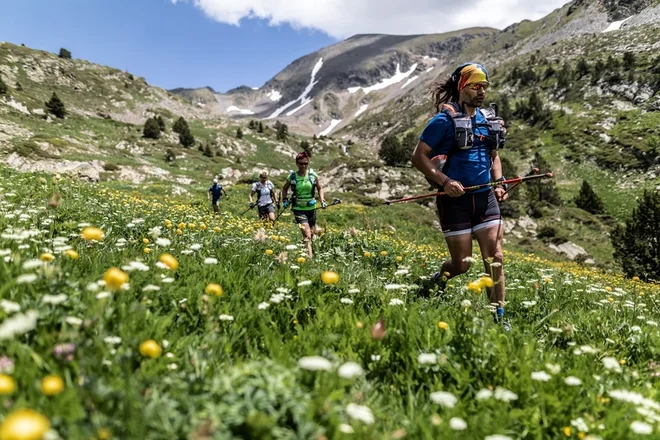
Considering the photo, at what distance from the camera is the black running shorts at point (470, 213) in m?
5.14

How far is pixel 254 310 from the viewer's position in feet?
11.4

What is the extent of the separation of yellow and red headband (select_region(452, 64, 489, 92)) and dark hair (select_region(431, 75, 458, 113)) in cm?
15

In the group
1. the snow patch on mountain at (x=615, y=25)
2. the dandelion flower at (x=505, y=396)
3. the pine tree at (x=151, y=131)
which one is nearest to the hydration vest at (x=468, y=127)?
the dandelion flower at (x=505, y=396)

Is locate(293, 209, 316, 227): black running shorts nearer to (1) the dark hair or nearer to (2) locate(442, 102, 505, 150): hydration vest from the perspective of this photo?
(1) the dark hair

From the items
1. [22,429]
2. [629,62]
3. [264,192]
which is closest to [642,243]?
[264,192]

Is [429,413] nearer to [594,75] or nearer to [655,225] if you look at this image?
[655,225]

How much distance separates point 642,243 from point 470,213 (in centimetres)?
2584

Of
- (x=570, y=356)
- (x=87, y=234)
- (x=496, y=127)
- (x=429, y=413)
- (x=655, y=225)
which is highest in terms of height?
(x=496, y=127)

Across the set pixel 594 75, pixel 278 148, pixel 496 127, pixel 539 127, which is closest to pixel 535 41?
pixel 594 75

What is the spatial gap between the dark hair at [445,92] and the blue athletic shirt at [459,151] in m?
0.59

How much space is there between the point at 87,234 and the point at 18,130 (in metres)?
51.2

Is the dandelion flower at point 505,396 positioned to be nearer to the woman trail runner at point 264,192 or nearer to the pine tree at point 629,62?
the woman trail runner at point 264,192

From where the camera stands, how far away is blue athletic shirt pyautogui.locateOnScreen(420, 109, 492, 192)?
16.9 ft

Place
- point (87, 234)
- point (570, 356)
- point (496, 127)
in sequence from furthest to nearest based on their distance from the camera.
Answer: point (496, 127)
point (570, 356)
point (87, 234)
